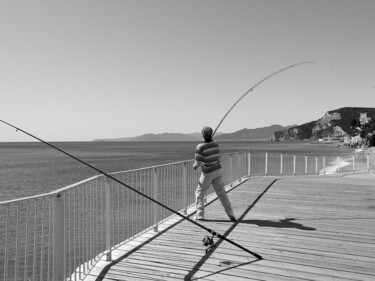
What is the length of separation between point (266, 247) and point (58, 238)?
2.89 metres

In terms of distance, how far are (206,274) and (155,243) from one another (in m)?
1.38

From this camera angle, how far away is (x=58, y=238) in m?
3.35

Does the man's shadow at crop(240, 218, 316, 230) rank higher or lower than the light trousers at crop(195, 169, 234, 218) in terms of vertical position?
lower

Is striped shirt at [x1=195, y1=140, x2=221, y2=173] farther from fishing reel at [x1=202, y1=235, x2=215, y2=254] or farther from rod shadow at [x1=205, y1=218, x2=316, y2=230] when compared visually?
fishing reel at [x1=202, y1=235, x2=215, y2=254]

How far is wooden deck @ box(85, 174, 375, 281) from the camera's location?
3.87 metres

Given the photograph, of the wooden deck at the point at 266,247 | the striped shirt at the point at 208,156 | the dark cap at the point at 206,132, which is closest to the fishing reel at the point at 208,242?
the wooden deck at the point at 266,247

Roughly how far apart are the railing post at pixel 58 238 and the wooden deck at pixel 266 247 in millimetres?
497

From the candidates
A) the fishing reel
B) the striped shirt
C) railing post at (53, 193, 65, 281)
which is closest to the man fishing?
the striped shirt

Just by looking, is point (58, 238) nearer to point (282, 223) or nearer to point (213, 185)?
point (213, 185)

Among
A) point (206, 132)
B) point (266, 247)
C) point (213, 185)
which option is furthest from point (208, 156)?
point (266, 247)

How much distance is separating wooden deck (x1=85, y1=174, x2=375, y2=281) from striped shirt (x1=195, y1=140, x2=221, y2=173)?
106cm

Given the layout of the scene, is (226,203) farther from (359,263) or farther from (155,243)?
(359,263)

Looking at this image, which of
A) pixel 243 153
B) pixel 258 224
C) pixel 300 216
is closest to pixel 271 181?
pixel 243 153

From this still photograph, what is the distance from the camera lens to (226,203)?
244 inches
